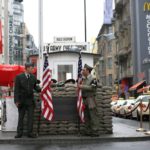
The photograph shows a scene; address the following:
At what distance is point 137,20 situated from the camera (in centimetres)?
6122

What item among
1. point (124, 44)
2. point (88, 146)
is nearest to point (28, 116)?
point (88, 146)

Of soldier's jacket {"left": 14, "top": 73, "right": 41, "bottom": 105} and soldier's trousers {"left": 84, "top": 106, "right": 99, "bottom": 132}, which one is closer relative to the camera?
soldier's jacket {"left": 14, "top": 73, "right": 41, "bottom": 105}

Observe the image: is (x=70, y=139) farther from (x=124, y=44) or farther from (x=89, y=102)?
(x=124, y=44)

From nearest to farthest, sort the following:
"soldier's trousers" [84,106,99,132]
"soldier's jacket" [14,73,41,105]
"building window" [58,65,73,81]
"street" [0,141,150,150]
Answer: "street" [0,141,150,150], "soldier's jacket" [14,73,41,105], "soldier's trousers" [84,106,99,132], "building window" [58,65,73,81]

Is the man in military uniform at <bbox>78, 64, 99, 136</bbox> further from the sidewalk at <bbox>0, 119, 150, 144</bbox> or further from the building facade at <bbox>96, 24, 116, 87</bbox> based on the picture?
the building facade at <bbox>96, 24, 116, 87</bbox>

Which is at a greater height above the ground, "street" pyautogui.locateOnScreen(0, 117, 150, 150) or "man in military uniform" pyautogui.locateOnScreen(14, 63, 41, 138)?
"man in military uniform" pyautogui.locateOnScreen(14, 63, 41, 138)

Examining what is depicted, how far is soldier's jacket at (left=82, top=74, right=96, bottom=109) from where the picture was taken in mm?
13438

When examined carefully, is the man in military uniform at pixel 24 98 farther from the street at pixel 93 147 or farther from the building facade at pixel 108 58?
the building facade at pixel 108 58

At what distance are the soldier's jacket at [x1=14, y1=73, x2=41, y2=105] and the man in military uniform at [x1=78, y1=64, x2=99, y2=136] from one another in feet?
4.39

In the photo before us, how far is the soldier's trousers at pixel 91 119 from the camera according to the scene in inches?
533

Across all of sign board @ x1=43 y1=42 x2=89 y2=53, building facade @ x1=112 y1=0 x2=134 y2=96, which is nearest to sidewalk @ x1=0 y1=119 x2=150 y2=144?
sign board @ x1=43 y1=42 x2=89 y2=53

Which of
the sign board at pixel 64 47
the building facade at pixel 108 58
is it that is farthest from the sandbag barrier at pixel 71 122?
the building facade at pixel 108 58

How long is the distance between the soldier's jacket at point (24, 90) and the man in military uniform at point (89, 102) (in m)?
1.34

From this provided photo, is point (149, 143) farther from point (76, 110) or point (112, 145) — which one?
point (76, 110)
